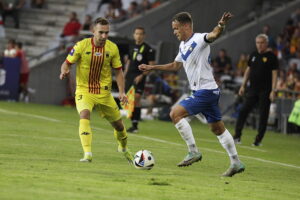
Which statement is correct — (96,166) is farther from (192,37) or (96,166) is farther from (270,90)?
(270,90)

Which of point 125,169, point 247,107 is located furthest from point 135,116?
point 125,169

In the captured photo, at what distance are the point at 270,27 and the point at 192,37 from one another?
78.2 feet

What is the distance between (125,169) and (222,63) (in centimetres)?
2101

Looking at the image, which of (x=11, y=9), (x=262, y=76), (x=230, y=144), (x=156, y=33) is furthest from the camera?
(x=11, y=9)

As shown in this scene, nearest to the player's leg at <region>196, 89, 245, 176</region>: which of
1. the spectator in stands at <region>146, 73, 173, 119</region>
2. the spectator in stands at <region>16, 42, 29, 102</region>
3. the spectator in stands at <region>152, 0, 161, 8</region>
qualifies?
the spectator in stands at <region>146, 73, 173, 119</region>

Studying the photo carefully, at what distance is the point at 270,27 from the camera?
3669 cm

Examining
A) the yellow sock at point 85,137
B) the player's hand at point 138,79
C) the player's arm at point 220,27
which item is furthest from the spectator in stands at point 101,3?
the player's arm at point 220,27

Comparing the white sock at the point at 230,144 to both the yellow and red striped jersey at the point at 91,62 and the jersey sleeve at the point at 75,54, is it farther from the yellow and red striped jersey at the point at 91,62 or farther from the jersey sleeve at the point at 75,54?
the jersey sleeve at the point at 75,54

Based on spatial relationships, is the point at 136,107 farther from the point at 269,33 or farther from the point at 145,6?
the point at 145,6

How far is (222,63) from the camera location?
33.4 meters

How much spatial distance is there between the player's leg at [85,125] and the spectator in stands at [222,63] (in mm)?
19547

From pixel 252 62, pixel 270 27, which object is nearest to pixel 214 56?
pixel 270 27

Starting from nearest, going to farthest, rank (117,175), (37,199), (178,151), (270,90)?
(37,199)
(117,175)
(178,151)
(270,90)

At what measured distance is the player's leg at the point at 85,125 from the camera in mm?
13109
